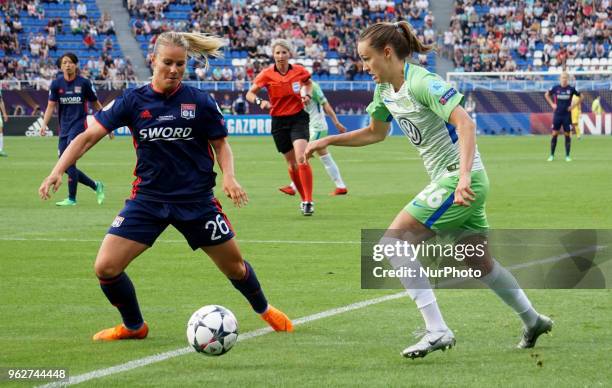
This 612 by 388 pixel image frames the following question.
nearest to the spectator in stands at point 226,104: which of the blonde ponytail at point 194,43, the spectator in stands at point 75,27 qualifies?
the spectator in stands at point 75,27

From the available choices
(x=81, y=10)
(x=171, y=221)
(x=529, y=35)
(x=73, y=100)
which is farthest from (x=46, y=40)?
(x=171, y=221)

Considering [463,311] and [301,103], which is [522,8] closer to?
[301,103]

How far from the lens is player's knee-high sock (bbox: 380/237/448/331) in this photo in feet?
22.7

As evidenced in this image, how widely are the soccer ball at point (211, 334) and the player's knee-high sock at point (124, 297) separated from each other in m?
0.71

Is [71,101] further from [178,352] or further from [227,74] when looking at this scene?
[227,74]

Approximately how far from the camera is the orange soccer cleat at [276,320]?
780cm

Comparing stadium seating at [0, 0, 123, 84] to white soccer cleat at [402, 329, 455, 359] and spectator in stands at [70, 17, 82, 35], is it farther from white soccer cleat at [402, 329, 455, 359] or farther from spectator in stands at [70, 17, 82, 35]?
white soccer cleat at [402, 329, 455, 359]

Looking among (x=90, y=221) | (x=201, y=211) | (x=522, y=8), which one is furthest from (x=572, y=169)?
(x=522, y=8)

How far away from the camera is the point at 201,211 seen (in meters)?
7.41

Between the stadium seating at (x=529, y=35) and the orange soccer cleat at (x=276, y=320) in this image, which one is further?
the stadium seating at (x=529, y=35)

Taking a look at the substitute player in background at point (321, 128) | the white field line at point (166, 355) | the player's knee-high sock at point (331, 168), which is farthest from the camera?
the player's knee-high sock at point (331, 168)

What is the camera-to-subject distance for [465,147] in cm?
666

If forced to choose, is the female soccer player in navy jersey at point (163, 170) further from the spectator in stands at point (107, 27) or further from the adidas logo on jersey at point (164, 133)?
the spectator in stands at point (107, 27)

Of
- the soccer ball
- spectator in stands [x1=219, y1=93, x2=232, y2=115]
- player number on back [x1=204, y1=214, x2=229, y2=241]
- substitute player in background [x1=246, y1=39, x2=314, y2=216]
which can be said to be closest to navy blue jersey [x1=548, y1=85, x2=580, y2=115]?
substitute player in background [x1=246, y1=39, x2=314, y2=216]
